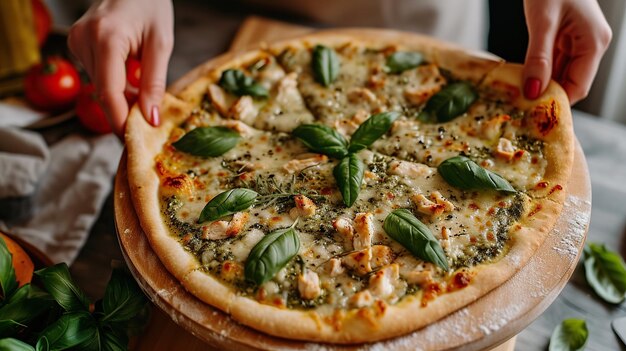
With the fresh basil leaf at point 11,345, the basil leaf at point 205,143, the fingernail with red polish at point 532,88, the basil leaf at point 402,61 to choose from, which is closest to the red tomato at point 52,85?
the basil leaf at point 205,143

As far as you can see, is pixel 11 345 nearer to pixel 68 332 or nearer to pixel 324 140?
pixel 68 332

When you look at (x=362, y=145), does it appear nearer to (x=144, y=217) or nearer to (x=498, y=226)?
(x=498, y=226)

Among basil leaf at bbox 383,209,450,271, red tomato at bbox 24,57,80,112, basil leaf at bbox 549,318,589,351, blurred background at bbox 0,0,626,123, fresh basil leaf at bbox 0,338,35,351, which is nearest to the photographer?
fresh basil leaf at bbox 0,338,35,351

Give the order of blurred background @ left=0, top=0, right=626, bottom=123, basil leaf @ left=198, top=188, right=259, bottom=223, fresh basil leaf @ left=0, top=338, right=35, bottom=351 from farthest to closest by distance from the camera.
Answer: blurred background @ left=0, top=0, right=626, bottom=123, basil leaf @ left=198, top=188, right=259, bottom=223, fresh basil leaf @ left=0, top=338, right=35, bottom=351

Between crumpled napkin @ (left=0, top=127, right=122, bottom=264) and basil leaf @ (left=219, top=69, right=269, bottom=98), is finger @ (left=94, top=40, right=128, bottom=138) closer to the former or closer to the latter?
basil leaf @ (left=219, top=69, right=269, bottom=98)

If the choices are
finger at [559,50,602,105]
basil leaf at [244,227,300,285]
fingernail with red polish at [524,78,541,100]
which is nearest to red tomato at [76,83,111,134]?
basil leaf at [244,227,300,285]

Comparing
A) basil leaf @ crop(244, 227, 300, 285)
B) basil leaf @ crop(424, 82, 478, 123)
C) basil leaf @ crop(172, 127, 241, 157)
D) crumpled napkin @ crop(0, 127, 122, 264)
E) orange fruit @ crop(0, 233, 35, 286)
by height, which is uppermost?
basil leaf @ crop(424, 82, 478, 123)

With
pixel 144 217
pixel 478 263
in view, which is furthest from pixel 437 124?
pixel 144 217

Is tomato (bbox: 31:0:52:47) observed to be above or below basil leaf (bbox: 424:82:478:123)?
below
